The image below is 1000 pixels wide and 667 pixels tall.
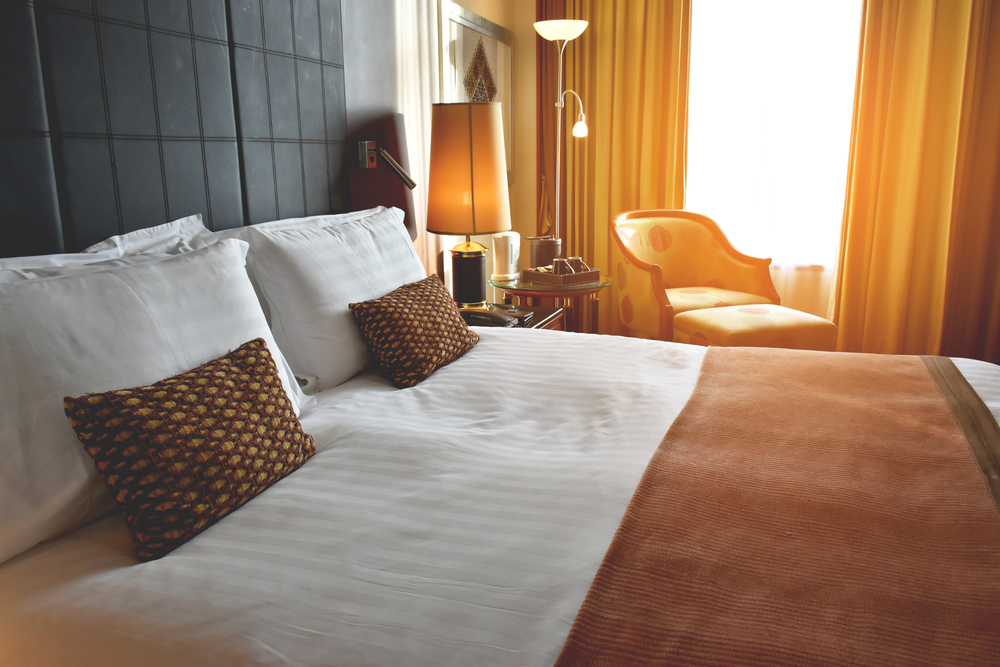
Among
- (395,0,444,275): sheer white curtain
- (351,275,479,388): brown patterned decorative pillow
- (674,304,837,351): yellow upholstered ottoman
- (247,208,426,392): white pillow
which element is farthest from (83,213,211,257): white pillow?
(674,304,837,351): yellow upholstered ottoman

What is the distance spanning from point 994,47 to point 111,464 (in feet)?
13.7

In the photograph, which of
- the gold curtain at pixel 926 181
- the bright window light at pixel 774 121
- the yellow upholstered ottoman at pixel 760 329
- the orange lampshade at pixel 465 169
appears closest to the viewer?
the orange lampshade at pixel 465 169

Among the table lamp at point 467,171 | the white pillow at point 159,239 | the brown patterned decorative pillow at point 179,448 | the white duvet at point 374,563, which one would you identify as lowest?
the white duvet at point 374,563

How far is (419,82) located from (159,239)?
1.74 meters

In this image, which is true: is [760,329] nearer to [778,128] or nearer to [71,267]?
[778,128]

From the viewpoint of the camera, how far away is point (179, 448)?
1124mm

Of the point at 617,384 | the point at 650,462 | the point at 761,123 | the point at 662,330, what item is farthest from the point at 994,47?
the point at 650,462

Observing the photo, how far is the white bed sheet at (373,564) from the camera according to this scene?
0.89 meters

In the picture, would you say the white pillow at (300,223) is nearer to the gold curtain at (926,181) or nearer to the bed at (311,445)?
the bed at (311,445)

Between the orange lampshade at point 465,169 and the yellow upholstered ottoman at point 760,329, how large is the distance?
44.1 inches

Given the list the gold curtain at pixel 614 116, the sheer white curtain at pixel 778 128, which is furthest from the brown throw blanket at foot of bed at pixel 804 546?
the gold curtain at pixel 614 116

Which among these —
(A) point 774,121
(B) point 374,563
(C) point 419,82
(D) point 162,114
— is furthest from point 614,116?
(B) point 374,563

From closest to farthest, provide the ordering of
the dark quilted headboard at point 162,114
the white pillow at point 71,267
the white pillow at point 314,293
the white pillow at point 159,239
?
A: 1. the white pillow at point 71,267
2. the dark quilted headboard at point 162,114
3. the white pillow at point 159,239
4. the white pillow at point 314,293

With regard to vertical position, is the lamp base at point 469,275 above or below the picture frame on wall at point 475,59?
below
